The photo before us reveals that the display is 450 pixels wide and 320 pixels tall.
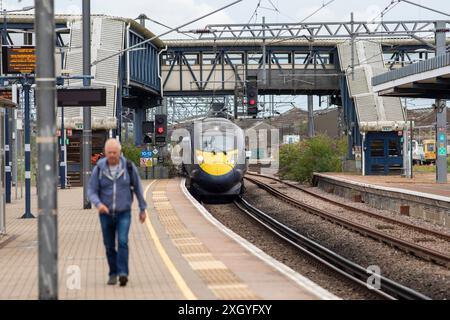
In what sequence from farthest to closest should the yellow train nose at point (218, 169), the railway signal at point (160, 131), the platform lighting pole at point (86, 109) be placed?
the railway signal at point (160, 131)
the yellow train nose at point (218, 169)
the platform lighting pole at point (86, 109)

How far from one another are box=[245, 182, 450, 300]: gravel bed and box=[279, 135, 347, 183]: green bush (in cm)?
1886

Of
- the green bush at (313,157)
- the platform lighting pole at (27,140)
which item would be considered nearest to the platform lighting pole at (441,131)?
the green bush at (313,157)

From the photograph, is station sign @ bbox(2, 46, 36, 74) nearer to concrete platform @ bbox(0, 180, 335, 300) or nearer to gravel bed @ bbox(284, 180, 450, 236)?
concrete platform @ bbox(0, 180, 335, 300)

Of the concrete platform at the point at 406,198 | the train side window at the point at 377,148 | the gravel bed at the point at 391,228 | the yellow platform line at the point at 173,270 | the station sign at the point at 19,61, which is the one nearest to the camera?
the yellow platform line at the point at 173,270

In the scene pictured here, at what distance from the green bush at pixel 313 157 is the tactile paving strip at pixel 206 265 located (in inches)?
1089

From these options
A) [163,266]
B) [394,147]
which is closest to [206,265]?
[163,266]

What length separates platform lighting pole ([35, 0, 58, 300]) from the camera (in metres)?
8.07

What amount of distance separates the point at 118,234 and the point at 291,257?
298 inches

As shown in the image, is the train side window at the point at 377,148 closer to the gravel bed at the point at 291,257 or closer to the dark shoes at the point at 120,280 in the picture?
the gravel bed at the point at 291,257

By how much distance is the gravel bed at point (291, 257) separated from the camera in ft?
41.7

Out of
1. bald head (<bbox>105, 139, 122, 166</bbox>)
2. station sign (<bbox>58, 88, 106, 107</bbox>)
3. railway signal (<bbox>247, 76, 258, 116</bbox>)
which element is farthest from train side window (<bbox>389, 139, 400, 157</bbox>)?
bald head (<bbox>105, 139, 122, 166</bbox>)

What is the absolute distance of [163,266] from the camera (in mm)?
12445
